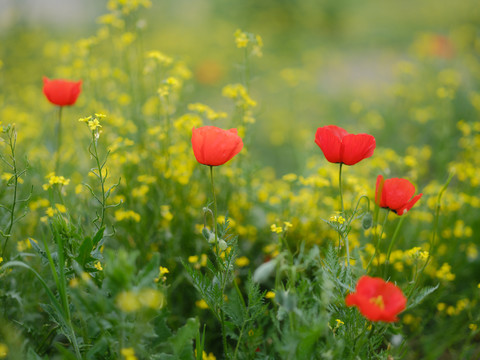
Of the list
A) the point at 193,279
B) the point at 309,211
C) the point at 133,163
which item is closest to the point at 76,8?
A: the point at 133,163

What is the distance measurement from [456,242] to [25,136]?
249 cm

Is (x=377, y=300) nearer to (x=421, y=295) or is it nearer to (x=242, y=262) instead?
(x=421, y=295)

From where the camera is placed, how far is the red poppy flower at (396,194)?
1.19 metres

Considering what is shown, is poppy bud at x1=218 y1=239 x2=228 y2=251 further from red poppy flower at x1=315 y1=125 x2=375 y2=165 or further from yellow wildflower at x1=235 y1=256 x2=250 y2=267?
yellow wildflower at x1=235 y1=256 x2=250 y2=267

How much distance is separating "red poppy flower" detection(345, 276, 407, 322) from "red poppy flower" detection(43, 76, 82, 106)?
129 cm

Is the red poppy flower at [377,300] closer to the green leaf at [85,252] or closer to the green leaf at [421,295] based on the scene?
the green leaf at [421,295]

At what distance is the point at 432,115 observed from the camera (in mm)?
2938

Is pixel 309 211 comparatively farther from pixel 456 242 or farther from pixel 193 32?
pixel 193 32

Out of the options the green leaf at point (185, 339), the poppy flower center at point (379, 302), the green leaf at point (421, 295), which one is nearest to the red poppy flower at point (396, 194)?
the green leaf at point (421, 295)

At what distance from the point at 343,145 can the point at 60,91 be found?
1.11 m

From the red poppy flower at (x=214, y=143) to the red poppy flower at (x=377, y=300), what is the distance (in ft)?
1.63

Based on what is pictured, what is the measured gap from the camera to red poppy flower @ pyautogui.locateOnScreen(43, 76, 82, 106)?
155 centimetres

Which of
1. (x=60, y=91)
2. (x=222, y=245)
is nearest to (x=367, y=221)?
(x=222, y=245)

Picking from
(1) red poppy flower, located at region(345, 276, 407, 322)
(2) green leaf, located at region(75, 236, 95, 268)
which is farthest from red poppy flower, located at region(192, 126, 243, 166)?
(1) red poppy flower, located at region(345, 276, 407, 322)
